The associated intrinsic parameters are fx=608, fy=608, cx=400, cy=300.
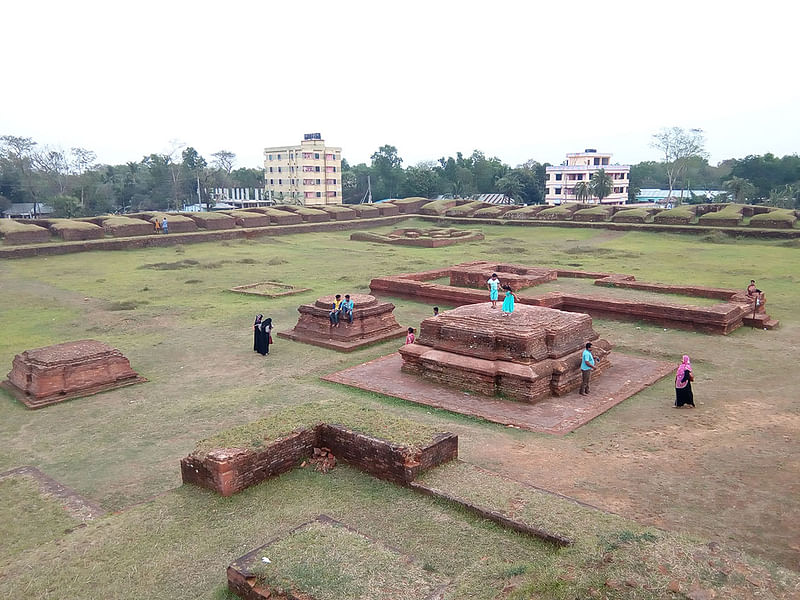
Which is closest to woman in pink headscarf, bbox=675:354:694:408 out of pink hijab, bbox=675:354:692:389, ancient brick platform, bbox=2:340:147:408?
pink hijab, bbox=675:354:692:389

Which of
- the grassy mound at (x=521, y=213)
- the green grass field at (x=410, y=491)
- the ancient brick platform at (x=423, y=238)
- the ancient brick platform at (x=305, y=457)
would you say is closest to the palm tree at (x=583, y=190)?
the grassy mound at (x=521, y=213)

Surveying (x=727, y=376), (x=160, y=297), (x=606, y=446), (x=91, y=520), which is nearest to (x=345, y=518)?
(x=91, y=520)

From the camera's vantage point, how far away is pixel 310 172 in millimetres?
56875

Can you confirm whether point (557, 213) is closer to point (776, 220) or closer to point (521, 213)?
point (521, 213)

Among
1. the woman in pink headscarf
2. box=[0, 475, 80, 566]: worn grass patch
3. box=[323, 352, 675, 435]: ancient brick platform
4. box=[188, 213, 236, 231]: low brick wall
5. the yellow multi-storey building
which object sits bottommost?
box=[323, 352, 675, 435]: ancient brick platform

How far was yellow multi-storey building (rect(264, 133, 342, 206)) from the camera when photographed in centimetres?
5650

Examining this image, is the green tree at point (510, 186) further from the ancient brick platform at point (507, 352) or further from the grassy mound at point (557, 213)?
the ancient brick platform at point (507, 352)

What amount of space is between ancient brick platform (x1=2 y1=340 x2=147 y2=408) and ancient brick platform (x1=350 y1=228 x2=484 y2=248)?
16.1 meters

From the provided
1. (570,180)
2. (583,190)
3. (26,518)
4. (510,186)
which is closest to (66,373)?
(26,518)

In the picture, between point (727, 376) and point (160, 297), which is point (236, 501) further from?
point (160, 297)

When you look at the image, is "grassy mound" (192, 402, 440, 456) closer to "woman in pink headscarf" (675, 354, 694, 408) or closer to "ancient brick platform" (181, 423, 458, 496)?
"ancient brick platform" (181, 423, 458, 496)

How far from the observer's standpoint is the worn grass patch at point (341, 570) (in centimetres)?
341

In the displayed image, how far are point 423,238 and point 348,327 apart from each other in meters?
15.3

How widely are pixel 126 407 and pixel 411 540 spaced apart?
463 cm
